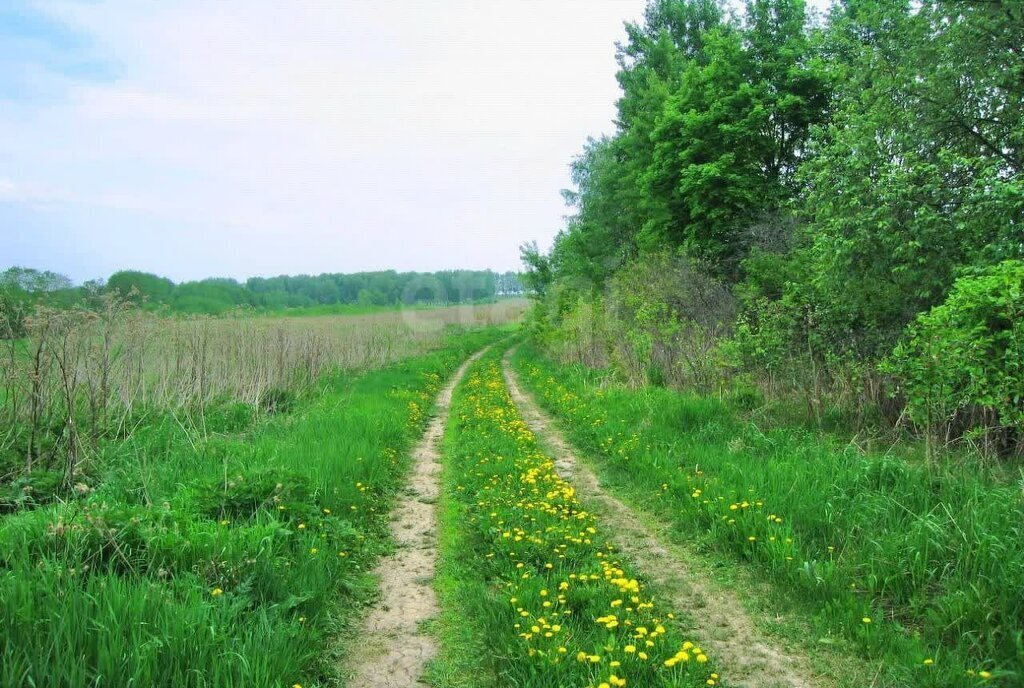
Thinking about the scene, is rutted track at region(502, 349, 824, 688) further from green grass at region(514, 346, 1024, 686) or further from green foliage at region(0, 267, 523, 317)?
green foliage at region(0, 267, 523, 317)

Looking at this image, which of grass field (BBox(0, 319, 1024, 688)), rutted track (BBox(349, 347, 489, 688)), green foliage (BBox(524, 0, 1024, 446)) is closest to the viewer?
grass field (BBox(0, 319, 1024, 688))

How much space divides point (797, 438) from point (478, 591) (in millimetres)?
5795

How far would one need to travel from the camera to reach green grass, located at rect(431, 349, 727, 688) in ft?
11.6

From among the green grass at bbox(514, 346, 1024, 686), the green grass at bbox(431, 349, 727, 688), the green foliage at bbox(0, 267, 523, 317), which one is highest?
the green foliage at bbox(0, 267, 523, 317)

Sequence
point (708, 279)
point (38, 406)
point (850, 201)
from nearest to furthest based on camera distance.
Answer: point (38, 406)
point (850, 201)
point (708, 279)

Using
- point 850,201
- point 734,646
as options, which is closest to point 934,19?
point 850,201

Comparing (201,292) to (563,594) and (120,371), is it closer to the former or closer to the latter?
(120,371)

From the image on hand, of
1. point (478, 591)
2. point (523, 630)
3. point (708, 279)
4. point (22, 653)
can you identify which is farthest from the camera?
point (708, 279)

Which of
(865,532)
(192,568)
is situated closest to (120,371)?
(192,568)

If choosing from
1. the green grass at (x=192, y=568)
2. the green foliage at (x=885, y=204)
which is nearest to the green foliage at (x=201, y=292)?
the green grass at (x=192, y=568)

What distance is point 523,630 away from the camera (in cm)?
394

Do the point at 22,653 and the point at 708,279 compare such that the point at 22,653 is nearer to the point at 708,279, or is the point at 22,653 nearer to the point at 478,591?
the point at 478,591

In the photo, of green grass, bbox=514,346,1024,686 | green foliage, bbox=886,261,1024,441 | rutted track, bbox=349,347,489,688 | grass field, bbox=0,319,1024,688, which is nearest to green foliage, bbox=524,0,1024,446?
green foliage, bbox=886,261,1024,441

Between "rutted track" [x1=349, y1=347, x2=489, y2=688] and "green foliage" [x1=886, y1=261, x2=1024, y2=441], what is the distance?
18.0ft
